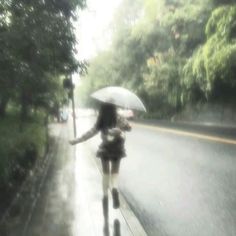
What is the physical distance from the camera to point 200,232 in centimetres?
640

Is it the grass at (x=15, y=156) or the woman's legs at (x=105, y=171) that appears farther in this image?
the grass at (x=15, y=156)

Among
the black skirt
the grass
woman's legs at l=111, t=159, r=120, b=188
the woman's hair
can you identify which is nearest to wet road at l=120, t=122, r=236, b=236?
woman's legs at l=111, t=159, r=120, b=188

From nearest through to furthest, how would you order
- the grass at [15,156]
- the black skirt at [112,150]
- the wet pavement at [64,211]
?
the wet pavement at [64,211]
the black skirt at [112,150]
the grass at [15,156]

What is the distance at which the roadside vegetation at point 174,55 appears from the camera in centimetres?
2784

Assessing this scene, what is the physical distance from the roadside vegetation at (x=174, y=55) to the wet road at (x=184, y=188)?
13036 millimetres

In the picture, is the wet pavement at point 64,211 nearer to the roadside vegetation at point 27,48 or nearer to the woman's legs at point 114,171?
the woman's legs at point 114,171

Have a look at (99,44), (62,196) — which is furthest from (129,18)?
(62,196)

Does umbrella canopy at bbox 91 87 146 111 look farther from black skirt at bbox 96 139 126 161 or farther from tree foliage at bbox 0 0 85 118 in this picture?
tree foliage at bbox 0 0 85 118

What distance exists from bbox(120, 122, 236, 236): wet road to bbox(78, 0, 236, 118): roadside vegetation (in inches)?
513

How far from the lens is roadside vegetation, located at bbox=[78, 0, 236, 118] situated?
27844mm

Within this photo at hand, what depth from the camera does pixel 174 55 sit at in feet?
132

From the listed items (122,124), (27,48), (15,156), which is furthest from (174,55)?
(122,124)

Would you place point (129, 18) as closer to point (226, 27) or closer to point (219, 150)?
point (226, 27)

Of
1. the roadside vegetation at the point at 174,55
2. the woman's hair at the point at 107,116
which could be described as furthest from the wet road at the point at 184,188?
the roadside vegetation at the point at 174,55
